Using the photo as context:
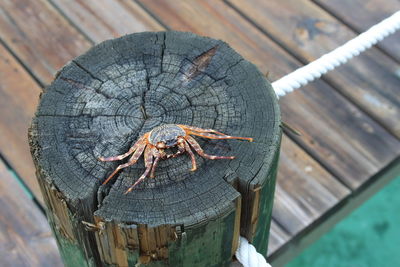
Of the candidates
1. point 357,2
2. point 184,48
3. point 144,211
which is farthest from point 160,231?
point 357,2

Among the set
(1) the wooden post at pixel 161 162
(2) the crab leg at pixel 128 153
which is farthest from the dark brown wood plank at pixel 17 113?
(2) the crab leg at pixel 128 153

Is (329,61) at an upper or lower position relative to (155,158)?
lower

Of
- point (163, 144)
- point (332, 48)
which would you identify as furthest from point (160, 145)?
point (332, 48)

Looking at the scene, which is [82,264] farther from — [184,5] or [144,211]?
[184,5]

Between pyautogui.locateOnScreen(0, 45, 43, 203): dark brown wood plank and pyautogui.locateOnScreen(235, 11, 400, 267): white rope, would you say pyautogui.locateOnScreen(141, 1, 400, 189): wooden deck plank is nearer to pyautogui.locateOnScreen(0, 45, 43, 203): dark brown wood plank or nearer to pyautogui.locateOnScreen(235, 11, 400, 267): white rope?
pyautogui.locateOnScreen(235, 11, 400, 267): white rope

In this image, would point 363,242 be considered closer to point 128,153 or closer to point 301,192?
point 301,192

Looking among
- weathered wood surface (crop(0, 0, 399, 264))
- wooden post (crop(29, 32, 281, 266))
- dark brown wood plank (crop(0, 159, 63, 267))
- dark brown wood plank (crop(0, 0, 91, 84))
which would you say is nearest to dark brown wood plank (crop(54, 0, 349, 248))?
weathered wood surface (crop(0, 0, 399, 264))
